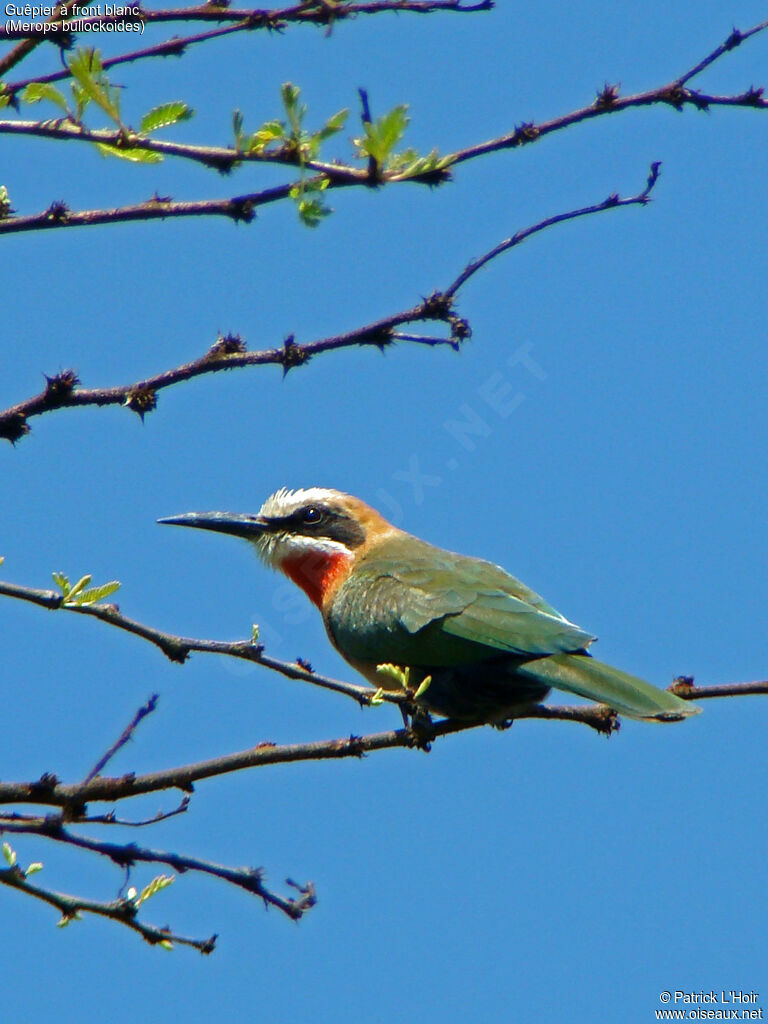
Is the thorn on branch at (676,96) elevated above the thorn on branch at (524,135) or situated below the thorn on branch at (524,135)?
above

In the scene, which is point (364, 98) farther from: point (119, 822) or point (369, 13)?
point (119, 822)

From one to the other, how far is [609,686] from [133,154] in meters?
2.83

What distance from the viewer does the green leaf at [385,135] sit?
2.91 meters

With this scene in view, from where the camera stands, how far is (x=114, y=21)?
10.7 feet

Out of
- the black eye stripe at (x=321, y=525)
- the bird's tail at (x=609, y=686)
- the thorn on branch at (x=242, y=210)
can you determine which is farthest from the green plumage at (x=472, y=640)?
the thorn on branch at (x=242, y=210)

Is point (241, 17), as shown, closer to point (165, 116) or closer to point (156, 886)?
point (165, 116)

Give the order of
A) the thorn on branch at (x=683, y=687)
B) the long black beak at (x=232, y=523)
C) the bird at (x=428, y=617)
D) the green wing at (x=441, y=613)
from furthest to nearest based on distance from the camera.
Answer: the long black beak at (x=232, y=523) → the green wing at (x=441, y=613) → the bird at (x=428, y=617) → the thorn on branch at (x=683, y=687)

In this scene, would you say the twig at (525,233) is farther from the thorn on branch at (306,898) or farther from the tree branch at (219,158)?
the thorn on branch at (306,898)

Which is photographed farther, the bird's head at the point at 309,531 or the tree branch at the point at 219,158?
the bird's head at the point at 309,531

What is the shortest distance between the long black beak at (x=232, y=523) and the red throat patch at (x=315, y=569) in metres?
0.27

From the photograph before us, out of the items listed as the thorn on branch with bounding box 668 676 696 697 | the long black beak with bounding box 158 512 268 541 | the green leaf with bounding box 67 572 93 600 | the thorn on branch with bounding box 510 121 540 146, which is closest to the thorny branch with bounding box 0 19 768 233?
the thorn on branch with bounding box 510 121 540 146

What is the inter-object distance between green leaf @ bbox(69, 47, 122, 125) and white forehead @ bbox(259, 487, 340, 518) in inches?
176

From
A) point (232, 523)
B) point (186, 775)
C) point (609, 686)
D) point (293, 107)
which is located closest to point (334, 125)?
point (293, 107)

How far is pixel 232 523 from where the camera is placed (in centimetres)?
725
